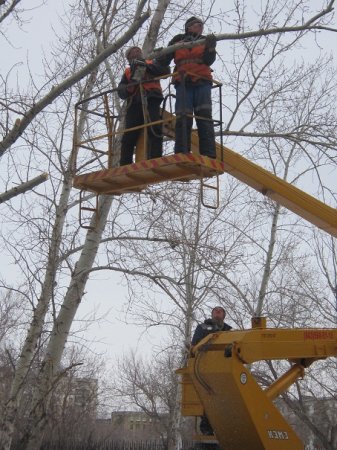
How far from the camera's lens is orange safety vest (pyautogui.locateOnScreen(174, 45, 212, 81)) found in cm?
753

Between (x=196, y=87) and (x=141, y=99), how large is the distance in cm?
79

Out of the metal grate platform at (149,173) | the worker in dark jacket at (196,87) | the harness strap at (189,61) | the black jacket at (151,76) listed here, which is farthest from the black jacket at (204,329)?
the harness strap at (189,61)

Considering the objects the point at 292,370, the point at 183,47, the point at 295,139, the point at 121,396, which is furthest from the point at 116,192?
the point at 121,396

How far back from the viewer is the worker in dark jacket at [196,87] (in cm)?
739

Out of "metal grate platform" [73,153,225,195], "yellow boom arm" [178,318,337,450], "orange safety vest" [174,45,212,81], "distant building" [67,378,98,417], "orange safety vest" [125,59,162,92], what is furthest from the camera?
"distant building" [67,378,98,417]

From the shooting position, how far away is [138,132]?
8352mm

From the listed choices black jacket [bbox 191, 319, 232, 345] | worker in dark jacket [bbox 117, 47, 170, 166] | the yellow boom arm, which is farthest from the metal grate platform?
black jacket [bbox 191, 319, 232, 345]

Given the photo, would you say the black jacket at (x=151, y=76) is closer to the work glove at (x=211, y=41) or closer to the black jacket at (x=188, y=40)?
the black jacket at (x=188, y=40)

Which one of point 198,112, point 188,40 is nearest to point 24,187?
point 198,112

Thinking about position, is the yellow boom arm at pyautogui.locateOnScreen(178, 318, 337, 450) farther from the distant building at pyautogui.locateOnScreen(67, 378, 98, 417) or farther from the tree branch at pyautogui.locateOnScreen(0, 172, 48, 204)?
the distant building at pyautogui.locateOnScreen(67, 378, 98, 417)

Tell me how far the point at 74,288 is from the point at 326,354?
4.97m

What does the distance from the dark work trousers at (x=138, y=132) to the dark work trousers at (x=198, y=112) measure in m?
0.63

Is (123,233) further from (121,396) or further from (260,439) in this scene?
(121,396)

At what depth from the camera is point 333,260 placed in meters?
18.7
